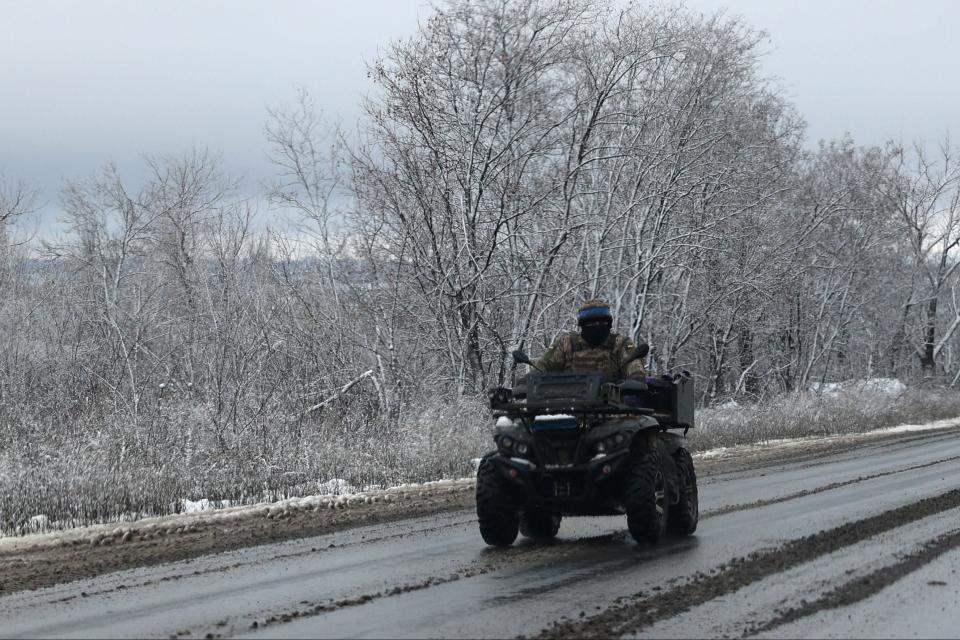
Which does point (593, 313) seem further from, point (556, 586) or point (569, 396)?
point (556, 586)

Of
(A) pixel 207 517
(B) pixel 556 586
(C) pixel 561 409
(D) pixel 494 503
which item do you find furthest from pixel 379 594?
(A) pixel 207 517

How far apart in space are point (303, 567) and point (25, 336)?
77.4 ft

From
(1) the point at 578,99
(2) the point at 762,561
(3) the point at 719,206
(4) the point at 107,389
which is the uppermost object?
(1) the point at 578,99

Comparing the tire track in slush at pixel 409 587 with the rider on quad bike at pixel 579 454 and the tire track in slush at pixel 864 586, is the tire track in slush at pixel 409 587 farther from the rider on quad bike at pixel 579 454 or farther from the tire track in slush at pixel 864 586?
the tire track in slush at pixel 864 586

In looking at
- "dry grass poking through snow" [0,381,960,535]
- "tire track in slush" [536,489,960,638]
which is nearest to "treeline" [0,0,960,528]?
"dry grass poking through snow" [0,381,960,535]

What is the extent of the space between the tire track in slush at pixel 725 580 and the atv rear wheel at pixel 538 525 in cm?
231

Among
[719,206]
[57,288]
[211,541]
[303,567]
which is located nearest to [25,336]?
[57,288]

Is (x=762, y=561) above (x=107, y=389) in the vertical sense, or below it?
below

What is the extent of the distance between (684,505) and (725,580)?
2.92 metres

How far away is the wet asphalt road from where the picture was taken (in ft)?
23.2

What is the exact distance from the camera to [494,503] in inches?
414

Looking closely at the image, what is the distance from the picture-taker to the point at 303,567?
966 cm

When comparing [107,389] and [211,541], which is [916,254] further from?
[211,541]

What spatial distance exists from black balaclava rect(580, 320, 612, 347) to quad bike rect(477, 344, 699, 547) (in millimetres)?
476
